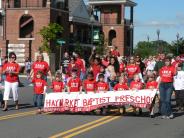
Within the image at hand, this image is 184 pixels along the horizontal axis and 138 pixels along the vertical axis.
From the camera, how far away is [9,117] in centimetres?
1459

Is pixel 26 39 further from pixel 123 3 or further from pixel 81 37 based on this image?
pixel 123 3

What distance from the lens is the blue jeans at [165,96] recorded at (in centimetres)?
1488

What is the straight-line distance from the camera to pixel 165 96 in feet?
49.2

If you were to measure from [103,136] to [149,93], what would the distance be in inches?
151

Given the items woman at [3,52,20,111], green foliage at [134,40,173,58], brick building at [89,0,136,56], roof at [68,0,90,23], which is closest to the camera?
woman at [3,52,20,111]

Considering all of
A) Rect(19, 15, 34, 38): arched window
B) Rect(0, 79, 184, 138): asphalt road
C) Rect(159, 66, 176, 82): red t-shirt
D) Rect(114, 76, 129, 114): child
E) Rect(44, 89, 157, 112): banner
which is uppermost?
Rect(19, 15, 34, 38): arched window

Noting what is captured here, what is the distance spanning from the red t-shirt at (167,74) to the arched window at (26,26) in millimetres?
44272

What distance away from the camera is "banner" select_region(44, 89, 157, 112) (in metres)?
15.0

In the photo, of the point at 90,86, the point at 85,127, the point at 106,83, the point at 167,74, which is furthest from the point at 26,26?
the point at 85,127

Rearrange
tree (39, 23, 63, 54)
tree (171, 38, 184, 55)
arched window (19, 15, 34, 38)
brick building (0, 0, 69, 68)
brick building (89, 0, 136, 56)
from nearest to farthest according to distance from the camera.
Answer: tree (39, 23, 63, 54) → brick building (0, 0, 69, 68) → arched window (19, 15, 34, 38) → tree (171, 38, 184, 55) → brick building (89, 0, 136, 56)

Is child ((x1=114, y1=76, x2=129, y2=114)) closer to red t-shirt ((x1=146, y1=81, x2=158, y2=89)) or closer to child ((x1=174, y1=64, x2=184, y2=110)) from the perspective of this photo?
red t-shirt ((x1=146, y1=81, x2=158, y2=89))

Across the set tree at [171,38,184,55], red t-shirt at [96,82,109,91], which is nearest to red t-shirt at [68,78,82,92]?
red t-shirt at [96,82,109,91]

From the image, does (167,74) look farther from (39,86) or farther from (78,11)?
(78,11)

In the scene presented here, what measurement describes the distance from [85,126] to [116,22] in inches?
2650
